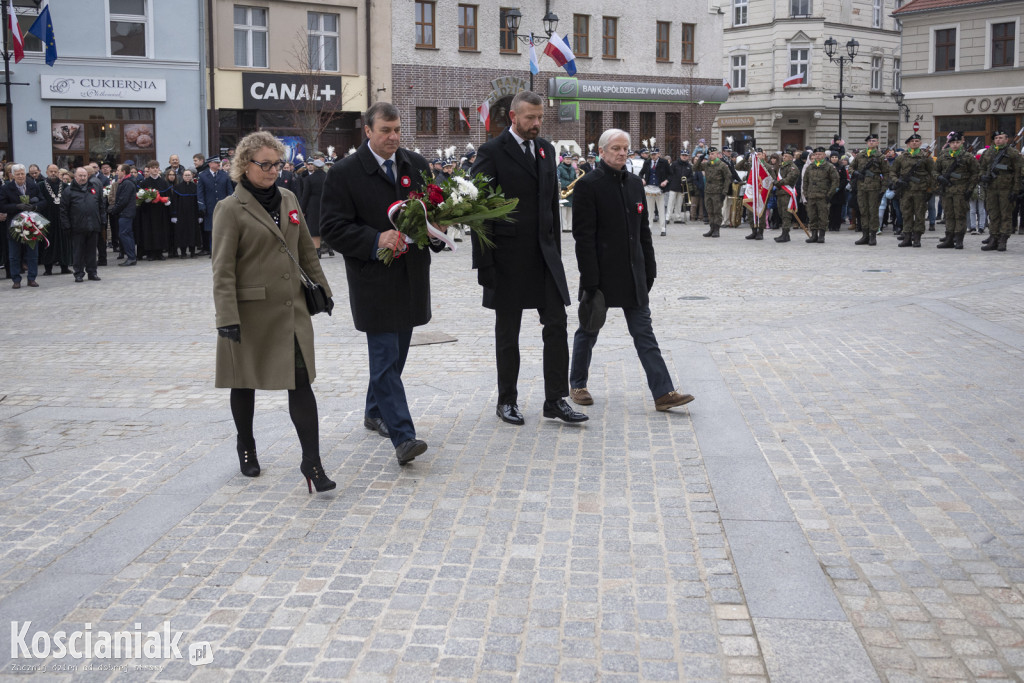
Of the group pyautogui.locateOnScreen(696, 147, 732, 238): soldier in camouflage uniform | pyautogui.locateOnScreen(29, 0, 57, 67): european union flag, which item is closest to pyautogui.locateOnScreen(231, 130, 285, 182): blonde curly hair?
pyautogui.locateOnScreen(696, 147, 732, 238): soldier in camouflage uniform

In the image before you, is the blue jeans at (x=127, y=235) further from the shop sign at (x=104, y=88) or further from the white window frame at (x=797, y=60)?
the white window frame at (x=797, y=60)

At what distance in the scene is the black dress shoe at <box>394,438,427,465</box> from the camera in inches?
246

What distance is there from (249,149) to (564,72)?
3912 cm

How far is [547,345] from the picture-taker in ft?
24.0

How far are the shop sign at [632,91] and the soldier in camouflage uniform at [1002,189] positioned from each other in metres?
24.3

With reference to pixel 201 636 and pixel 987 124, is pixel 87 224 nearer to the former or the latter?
pixel 201 636

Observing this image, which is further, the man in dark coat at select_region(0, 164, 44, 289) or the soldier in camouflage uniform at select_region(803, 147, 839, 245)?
the soldier in camouflage uniform at select_region(803, 147, 839, 245)

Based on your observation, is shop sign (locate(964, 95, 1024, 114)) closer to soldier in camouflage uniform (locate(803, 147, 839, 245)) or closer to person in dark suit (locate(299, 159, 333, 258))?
soldier in camouflage uniform (locate(803, 147, 839, 245))

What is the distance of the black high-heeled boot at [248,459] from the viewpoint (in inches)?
244

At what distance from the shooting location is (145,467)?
643 cm

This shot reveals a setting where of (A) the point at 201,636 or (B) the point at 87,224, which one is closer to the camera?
(A) the point at 201,636

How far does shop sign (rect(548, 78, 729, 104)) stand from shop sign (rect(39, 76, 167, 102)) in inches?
619

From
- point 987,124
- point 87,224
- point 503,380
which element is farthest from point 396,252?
point 987,124

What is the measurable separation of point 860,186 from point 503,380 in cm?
1763
